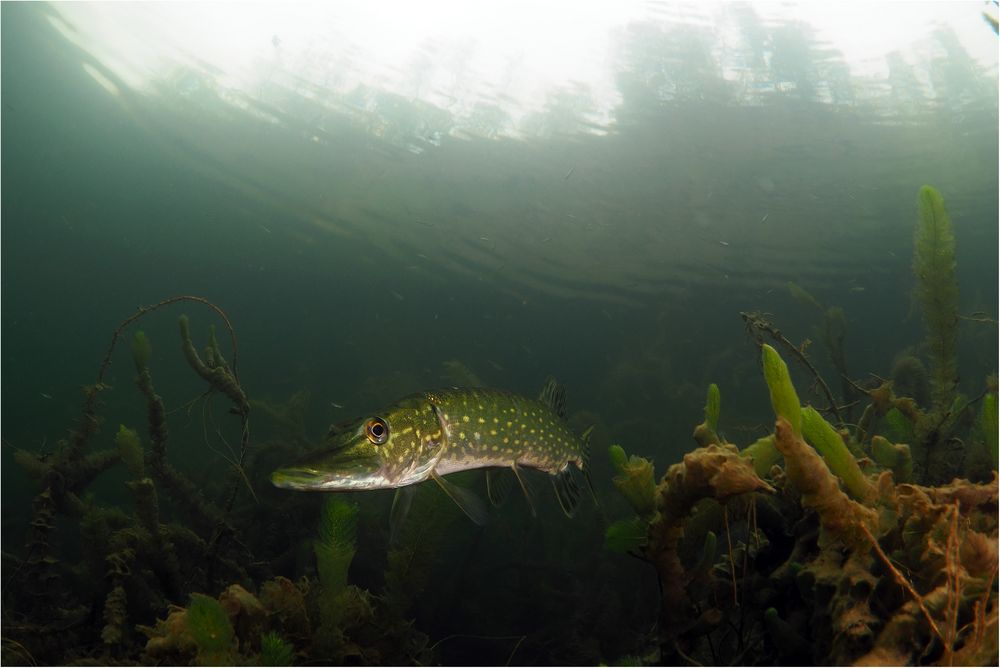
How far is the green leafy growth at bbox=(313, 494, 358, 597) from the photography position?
3.22 metres

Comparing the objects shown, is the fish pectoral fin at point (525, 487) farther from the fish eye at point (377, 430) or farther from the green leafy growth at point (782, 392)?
the green leafy growth at point (782, 392)

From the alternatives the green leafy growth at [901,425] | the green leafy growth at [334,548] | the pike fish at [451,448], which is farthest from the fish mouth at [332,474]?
the green leafy growth at [901,425]

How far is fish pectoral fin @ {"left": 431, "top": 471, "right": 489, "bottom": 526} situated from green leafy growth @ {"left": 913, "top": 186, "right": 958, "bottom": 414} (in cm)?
391

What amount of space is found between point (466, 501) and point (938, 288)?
4.57m

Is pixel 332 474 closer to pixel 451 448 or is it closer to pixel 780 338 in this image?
pixel 451 448

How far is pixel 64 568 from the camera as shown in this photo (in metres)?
5.62

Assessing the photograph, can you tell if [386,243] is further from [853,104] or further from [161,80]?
[853,104]

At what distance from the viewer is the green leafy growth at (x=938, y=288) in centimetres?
415

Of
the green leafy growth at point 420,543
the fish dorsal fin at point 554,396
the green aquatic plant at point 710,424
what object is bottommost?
the green leafy growth at point 420,543

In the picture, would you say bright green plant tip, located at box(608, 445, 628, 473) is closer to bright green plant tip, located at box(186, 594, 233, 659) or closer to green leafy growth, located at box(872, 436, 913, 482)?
green leafy growth, located at box(872, 436, 913, 482)

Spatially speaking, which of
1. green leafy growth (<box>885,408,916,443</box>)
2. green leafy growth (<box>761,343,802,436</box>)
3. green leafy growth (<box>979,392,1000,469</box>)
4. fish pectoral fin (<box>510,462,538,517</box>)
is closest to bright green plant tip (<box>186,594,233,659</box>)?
fish pectoral fin (<box>510,462,538,517</box>)

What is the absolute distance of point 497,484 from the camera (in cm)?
425

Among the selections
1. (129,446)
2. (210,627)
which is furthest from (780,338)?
(129,446)

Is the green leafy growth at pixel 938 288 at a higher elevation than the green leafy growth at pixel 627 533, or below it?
higher
